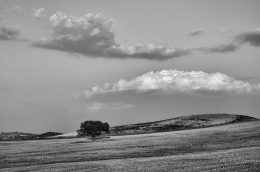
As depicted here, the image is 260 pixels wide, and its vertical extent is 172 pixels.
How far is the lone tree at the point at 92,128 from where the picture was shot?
326 ft

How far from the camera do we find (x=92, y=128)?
98938mm

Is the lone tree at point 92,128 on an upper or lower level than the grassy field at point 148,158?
upper

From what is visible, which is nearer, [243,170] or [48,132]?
[243,170]

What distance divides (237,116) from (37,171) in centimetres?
12439

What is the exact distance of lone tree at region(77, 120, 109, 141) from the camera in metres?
99.2

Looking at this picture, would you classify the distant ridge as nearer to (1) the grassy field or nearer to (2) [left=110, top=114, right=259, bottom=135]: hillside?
(2) [left=110, top=114, right=259, bottom=135]: hillside

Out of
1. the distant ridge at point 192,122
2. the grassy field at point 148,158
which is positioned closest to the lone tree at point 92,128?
the distant ridge at point 192,122

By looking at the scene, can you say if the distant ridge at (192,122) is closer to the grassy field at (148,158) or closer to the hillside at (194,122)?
the hillside at (194,122)

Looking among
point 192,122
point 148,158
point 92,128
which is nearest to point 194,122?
point 192,122

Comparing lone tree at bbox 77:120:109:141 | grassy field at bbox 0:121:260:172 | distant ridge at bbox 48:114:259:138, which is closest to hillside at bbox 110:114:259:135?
distant ridge at bbox 48:114:259:138

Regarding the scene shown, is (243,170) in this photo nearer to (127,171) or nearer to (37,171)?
(127,171)

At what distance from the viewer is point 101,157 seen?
4750cm

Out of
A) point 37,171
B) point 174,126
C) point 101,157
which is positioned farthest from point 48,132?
point 37,171

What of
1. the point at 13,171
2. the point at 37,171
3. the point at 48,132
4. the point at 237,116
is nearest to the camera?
the point at 37,171
